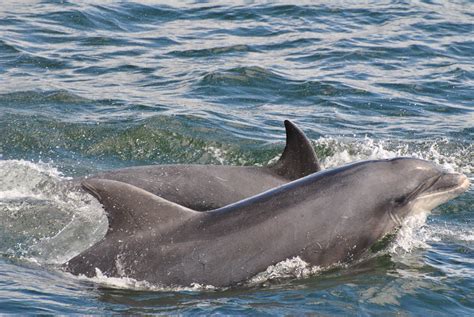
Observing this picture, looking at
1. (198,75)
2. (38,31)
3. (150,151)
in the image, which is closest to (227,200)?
(150,151)

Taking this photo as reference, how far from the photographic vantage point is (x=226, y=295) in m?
10.1

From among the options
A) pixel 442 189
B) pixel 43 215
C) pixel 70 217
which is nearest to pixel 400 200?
pixel 442 189

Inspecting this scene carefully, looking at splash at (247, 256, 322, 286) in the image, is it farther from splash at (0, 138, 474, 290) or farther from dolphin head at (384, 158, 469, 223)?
dolphin head at (384, 158, 469, 223)

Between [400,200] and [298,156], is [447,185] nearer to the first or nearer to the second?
[400,200]

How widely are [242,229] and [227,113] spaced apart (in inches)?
344

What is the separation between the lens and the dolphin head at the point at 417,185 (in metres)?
11.1

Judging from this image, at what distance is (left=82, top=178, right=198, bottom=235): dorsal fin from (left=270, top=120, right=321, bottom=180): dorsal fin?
2647mm

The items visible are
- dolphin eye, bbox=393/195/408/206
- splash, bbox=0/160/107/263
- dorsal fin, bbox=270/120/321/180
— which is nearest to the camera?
dolphin eye, bbox=393/195/408/206

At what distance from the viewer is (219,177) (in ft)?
43.7

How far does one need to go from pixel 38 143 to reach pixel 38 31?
8.52m

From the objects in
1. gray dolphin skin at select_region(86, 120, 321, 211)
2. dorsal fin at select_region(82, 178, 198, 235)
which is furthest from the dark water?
gray dolphin skin at select_region(86, 120, 321, 211)

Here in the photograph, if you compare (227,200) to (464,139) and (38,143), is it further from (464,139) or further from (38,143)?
(464,139)

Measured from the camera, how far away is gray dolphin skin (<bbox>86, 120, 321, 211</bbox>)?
504 inches

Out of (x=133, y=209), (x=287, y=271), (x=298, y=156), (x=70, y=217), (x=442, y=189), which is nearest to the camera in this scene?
(x=133, y=209)
